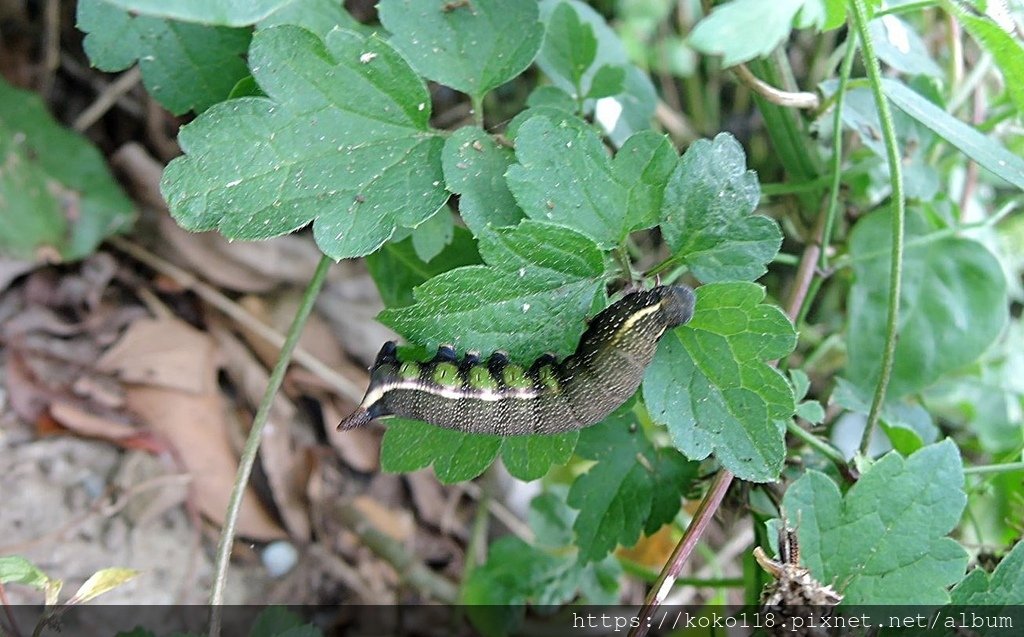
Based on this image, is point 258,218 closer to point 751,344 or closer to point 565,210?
point 565,210

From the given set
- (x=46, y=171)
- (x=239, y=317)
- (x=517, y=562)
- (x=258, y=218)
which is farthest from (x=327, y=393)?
(x=258, y=218)

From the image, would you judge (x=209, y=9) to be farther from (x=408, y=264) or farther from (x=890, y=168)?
(x=890, y=168)

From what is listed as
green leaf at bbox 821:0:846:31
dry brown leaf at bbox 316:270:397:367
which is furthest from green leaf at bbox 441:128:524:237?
dry brown leaf at bbox 316:270:397:367

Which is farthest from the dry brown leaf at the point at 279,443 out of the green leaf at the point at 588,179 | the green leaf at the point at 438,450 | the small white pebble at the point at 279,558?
the green leaf at the point at 588,179

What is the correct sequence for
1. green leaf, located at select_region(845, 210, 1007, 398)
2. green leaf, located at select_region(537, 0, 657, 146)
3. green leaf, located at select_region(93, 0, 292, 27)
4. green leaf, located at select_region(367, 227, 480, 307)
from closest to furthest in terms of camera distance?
green leaf, located at select_region(93, 0, 292, 27) < green leaf, located at select_region(367, 227, 480, 307) < green leaf, located at select_region(537, 0, 657, 146) < green leaf, located at select_region(845, 210, 1007, 398)

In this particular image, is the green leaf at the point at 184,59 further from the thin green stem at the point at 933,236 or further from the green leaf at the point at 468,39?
the thin green stem at the point at 933,236

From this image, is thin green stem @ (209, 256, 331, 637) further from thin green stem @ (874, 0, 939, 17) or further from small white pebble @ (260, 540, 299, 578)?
thin green stem @ (874, 0, 939, 17)
